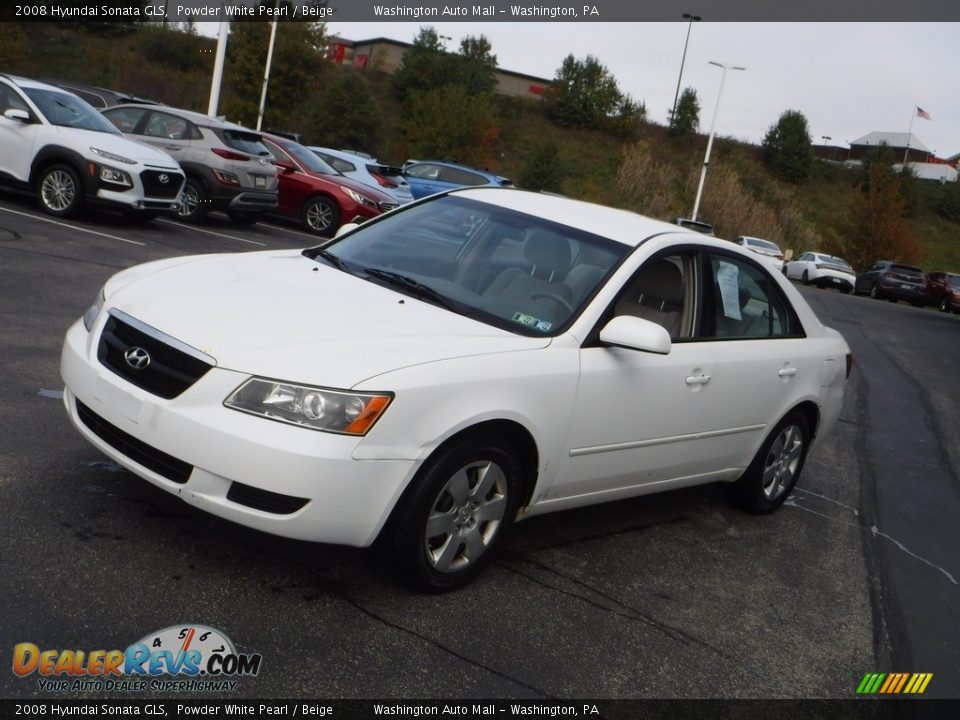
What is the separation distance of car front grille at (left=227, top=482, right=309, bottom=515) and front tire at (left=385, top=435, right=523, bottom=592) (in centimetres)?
41

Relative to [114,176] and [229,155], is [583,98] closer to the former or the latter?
[229,155]

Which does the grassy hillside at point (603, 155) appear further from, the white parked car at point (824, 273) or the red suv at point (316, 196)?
the red suv at point (316, 196)

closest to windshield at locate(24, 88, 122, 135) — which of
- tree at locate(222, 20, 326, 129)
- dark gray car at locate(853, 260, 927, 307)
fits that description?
dark gray car at locate(853, 260, 927, 307)

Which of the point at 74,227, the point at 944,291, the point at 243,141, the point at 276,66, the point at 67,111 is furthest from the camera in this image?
the point at 276,66

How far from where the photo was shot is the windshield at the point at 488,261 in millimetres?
4766

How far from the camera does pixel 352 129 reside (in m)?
50.4

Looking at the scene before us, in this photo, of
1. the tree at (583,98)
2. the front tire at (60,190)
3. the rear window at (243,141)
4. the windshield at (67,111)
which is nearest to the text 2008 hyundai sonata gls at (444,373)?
the front tire at (60,190)

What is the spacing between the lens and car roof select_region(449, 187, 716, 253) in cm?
527

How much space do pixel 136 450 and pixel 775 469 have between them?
12.3 ft

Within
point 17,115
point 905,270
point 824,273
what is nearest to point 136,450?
point 17,115

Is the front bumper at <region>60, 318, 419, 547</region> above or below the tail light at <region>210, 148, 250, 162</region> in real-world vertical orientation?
below

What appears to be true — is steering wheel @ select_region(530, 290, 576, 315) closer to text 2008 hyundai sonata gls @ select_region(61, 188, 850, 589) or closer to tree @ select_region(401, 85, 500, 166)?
text 2008 hyundai sonata gls @ select_region(61, 188, 850, 589)

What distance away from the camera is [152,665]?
3373mm
